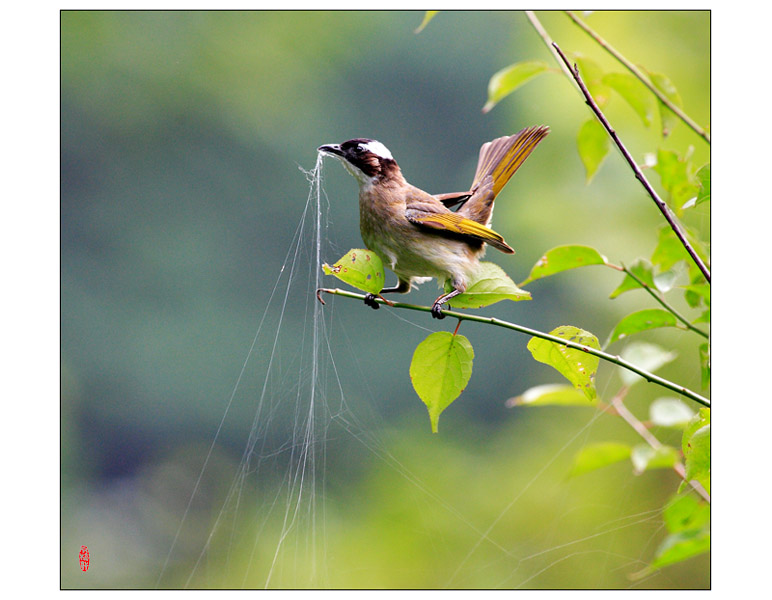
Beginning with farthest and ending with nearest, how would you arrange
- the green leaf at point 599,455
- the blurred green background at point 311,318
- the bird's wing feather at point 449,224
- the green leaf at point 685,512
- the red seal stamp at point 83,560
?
the blurred green background at point 311,318 < the red seal stamp at point 83,560 < the bird's wing feather at point 449,224 < the green leaf at point 599,455 < the green leaf at point 685,512

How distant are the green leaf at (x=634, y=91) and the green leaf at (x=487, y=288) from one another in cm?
39

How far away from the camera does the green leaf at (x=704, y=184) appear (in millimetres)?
771

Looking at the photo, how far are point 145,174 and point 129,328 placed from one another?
1.03m

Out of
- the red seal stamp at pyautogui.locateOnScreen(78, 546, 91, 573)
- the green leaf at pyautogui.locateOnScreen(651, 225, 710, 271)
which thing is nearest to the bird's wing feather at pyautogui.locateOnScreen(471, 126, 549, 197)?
the green leaf at pyautogui.locateOnScreen(651, 225, 710, 271)

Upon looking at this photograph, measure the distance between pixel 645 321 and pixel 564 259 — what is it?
0.13 meters

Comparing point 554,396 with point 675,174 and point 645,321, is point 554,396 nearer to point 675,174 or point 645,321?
point 645,321

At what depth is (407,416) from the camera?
341 cm

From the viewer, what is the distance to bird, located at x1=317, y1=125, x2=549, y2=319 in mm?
1019

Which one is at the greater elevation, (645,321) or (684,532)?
(645,321)

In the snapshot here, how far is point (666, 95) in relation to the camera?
932 millimetres

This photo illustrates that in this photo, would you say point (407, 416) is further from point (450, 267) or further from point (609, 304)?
point (450, 267)

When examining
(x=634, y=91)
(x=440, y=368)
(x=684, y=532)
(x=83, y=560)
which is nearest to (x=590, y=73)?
(x=634, y=91)

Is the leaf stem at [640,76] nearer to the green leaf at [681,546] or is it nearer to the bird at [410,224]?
the bird at [410,224]

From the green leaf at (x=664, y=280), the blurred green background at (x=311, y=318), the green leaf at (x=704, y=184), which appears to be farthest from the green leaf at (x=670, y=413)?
the blurred green background at (x=311, y=318)
